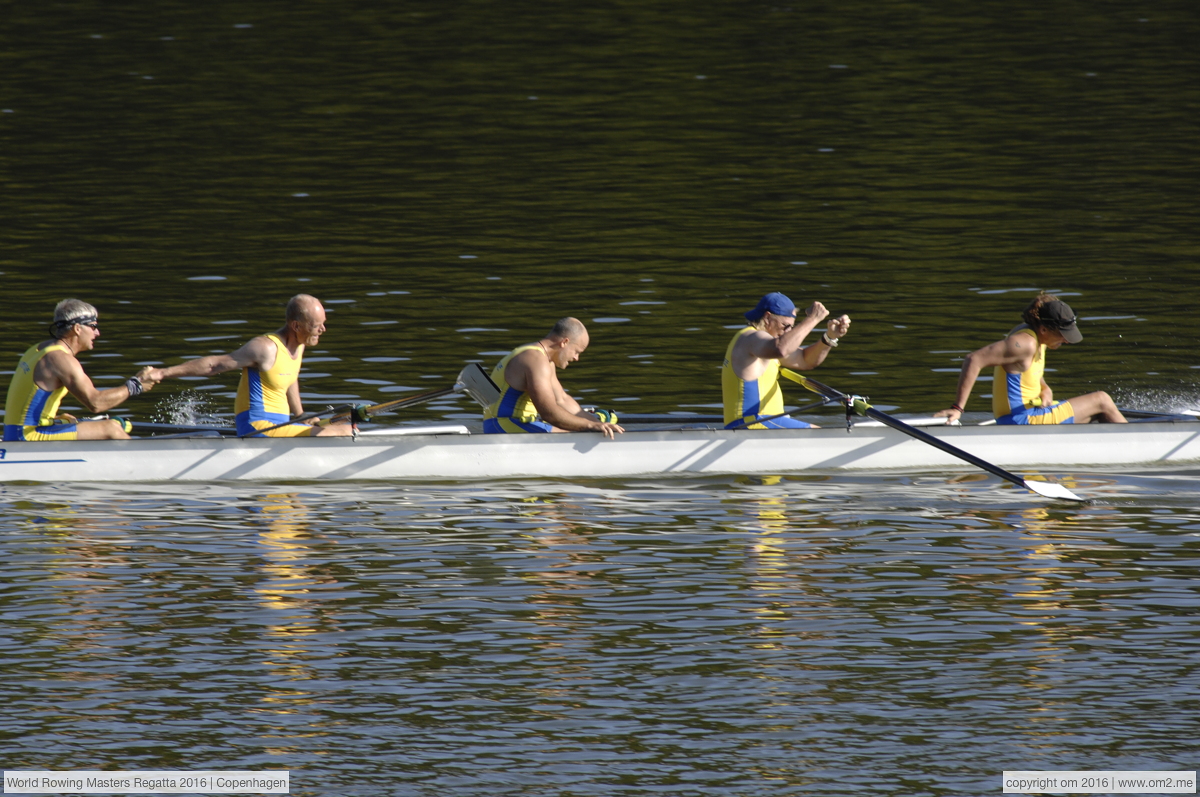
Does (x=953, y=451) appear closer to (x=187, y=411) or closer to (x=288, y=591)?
(x=288, y=591)

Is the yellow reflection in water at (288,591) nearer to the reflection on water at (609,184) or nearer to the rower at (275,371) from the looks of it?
the rower at (275,371)

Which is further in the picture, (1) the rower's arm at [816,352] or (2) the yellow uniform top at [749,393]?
(2) the yellow uniform top at [749,393]

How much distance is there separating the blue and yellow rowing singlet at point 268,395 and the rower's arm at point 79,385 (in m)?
1.03

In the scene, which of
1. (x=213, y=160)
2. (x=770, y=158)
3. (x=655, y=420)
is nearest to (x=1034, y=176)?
(x=770, y=158)

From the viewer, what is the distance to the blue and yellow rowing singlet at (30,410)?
1563 centimetres

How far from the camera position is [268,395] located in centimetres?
1587

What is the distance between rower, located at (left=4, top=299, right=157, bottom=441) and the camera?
603 inches

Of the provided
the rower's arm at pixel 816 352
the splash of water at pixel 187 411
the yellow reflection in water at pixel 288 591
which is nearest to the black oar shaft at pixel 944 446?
the rower's arm at pixel 816 352

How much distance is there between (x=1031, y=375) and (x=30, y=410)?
323 inches

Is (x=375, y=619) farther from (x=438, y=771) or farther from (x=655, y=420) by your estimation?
(x=655, y=420)

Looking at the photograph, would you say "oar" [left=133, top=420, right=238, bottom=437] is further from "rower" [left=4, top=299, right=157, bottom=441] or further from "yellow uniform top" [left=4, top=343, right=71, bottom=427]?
"yellow uniform top" [left=4, top=343, right=71, bottom=427]

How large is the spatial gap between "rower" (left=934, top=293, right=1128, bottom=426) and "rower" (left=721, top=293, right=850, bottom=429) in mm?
1212

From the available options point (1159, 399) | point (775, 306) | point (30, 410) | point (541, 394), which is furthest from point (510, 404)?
point (1159, 399)

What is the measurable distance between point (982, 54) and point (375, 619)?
37063 millimetres
